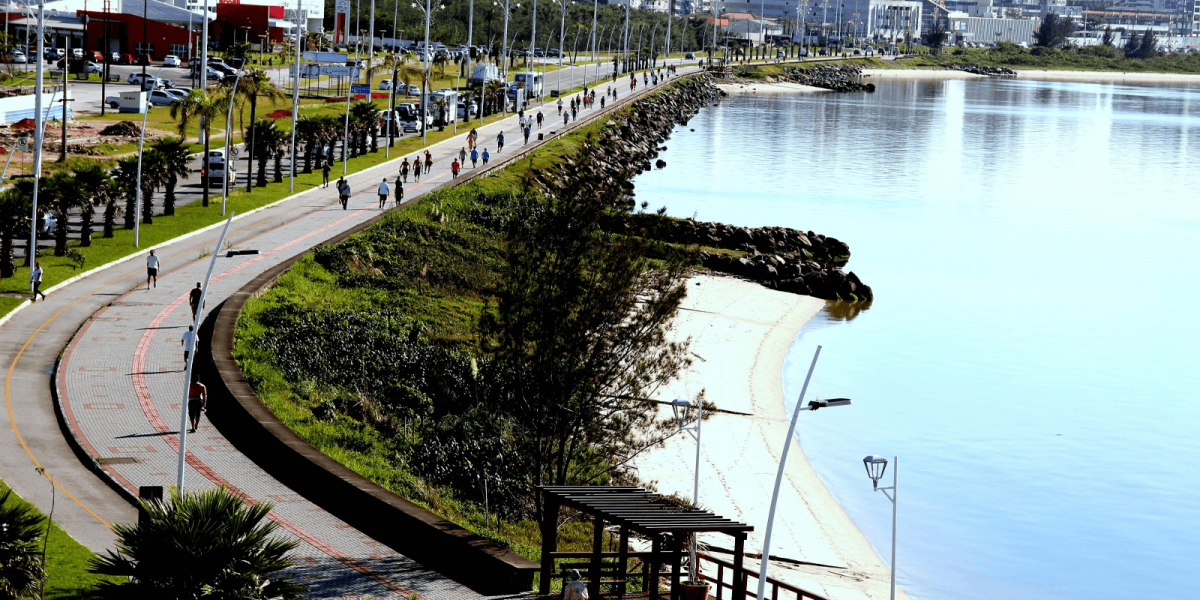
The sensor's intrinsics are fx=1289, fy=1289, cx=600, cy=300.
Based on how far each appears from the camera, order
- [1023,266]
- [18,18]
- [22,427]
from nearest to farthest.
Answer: [22,427]
[1023,266]
[18,18]

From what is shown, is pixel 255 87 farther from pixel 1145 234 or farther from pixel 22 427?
pixel 1145 234

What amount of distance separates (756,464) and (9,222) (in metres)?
25.8

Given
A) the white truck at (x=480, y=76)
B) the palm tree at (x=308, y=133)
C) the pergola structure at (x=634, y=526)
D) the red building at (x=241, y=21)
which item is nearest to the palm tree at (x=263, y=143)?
the palm tree at (x=308, y=133)

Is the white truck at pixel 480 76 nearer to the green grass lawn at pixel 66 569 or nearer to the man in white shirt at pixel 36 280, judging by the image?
the man in white shirt at pixel 36 280

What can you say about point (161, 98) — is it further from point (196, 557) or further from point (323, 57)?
point (196, 557)

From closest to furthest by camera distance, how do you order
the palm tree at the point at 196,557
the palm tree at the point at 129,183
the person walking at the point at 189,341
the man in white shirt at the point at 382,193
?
the palm tree at the point at 196,557
the person walking at the point at 189,341
the palm tree at the point at 129,183
the man in white shirt at the point at 382,193

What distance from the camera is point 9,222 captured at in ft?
141

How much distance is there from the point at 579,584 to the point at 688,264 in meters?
15.3

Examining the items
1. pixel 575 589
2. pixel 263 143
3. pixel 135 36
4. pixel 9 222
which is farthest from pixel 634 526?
pixel 135 36

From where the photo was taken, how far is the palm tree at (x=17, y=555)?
54.5 ft

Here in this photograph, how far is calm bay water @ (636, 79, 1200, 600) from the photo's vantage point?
37.5m

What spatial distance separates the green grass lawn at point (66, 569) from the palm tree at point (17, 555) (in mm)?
1918

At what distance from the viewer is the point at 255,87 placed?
63094mm

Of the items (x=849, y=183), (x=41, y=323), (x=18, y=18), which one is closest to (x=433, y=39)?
(x=18, y=18)
